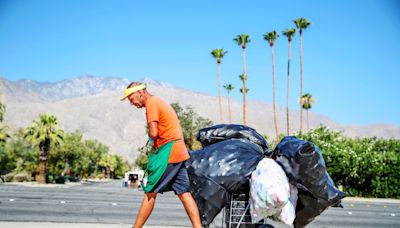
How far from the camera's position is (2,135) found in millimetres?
41812

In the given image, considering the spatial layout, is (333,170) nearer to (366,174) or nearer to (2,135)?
(366,174)

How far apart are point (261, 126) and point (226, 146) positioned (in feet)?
579

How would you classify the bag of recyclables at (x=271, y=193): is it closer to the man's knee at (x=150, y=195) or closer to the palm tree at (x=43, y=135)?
the man's knee at (x=150, y=195)

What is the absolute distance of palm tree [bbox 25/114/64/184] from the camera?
40156 millimetres

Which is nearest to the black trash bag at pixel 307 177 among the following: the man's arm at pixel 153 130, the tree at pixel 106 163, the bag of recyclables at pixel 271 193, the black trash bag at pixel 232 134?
the bag of recyclables at pixel 271 193

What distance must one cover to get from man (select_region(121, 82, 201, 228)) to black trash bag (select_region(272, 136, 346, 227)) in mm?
960

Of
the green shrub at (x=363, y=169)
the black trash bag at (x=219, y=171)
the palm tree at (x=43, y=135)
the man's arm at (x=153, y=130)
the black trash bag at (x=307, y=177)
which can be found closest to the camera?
the black trash bag at (x=307, y=177)

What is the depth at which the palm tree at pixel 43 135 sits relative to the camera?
40.2 meters

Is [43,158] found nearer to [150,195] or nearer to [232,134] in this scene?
[150,195]

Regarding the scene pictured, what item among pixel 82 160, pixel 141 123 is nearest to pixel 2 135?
pixel 82 160

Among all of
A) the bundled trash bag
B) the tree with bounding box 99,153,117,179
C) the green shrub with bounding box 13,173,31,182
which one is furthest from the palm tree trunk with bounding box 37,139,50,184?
the tree with bounding box 99,153,117,179

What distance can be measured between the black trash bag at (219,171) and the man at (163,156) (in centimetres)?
9

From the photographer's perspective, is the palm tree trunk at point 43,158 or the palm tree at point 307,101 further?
the palm tree at point 307,101

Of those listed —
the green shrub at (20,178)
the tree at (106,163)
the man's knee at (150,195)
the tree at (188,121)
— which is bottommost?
the tree at (106,163)
